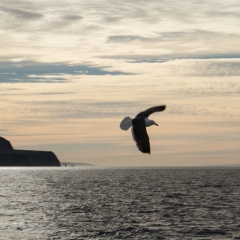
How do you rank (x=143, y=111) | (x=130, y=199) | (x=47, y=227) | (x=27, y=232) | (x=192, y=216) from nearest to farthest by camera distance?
(x=143, y=111) < (x=27, y=232) < (x=47, y=227) < (x=192, y=216) < (x=130, y=199)

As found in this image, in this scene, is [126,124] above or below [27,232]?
above

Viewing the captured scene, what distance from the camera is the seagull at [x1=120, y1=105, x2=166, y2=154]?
43.1 ft

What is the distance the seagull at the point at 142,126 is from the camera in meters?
13.1

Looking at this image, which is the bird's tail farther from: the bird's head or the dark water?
the dark water

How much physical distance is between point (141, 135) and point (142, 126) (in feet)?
1.07

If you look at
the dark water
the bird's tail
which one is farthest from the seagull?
the dark water

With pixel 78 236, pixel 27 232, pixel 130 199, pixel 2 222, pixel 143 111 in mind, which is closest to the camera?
pixel 143 111

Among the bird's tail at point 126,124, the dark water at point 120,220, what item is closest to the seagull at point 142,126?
the bird's tail at point 126,124

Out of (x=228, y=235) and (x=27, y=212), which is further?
(x=27, y=212)

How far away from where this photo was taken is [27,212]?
8769 cm

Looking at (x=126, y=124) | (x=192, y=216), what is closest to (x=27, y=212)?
(x=192, y=216)

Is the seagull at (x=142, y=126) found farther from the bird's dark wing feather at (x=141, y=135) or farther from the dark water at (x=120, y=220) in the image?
the dark water at (x=120, y=220)

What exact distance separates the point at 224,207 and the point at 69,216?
28.9 m

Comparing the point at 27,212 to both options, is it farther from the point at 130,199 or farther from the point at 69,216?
the point at 130,199
